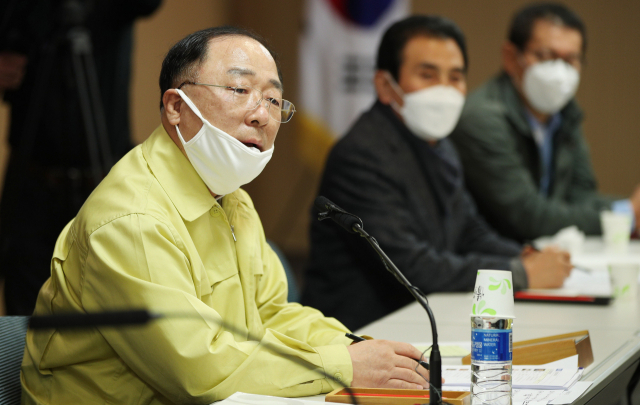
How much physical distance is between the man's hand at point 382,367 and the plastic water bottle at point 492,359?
138mm

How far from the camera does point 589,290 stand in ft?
6.74

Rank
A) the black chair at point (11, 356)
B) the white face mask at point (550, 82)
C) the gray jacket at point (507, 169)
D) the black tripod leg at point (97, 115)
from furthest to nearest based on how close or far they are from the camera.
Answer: the white face mask at point (550, 82) < the gray jacket at point (507, 169) < the black tripod leg at point (97, 115) < the black chair at point (11, 356)

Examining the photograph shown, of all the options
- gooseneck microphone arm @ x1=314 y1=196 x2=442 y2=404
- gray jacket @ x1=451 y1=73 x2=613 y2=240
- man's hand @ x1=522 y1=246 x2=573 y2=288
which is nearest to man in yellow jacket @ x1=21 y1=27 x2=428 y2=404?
gooseneck microphone arm @ x1=314 y1=196 x2=442 y2=404

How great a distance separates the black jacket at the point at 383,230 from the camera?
213 cm

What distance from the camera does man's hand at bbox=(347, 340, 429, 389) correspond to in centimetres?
117

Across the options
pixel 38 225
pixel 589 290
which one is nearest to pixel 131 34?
pixel 38 225

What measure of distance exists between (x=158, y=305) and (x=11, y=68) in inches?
58.2

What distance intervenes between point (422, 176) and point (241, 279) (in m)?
1.15

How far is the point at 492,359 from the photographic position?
1038 millimetres

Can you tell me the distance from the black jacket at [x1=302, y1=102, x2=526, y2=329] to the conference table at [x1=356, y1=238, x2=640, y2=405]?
0.12m

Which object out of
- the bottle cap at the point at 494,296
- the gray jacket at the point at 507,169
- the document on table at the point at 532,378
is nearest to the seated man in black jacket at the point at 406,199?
the gray jacket at the point at 507,169

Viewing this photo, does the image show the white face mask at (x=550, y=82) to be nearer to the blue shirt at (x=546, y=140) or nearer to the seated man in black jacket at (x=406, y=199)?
the blue shirt at (x=546, y=140)

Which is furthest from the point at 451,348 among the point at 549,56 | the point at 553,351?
the point at 549,56

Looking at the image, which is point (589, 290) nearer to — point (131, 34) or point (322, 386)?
point (322, 386)
